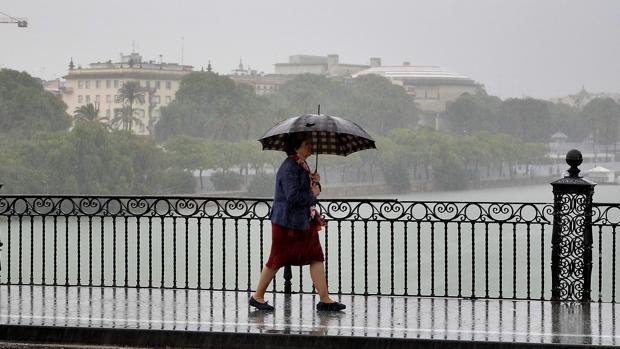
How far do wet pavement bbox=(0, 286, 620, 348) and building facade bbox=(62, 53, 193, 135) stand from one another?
347 ft

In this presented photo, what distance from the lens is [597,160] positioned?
409 ft

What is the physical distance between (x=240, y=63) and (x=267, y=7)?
25.9m

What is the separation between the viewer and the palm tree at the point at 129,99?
10744cm

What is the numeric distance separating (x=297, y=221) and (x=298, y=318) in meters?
0.73

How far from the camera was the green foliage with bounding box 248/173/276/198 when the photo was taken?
87188 millimetres

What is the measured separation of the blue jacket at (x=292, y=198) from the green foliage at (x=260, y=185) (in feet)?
256

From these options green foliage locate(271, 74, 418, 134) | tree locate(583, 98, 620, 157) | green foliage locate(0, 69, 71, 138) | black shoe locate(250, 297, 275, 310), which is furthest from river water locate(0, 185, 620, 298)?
tree locate(583, 98, 620, 157)

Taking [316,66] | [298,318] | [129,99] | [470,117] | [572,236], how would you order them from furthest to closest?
1. [316,66]
2. [470,117]
3. [129,99]
4. [572,236]
5. [298,318]

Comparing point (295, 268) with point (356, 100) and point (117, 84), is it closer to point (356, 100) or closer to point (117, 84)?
point (356, 100)

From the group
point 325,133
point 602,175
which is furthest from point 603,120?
point 325,133

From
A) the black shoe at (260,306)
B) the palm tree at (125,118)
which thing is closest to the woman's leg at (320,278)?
the black shoe at (260,306)

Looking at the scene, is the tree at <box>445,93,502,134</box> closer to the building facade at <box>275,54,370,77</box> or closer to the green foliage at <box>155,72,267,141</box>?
the green foliage at <box>155,72,267,141</box>

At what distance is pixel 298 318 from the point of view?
836 cm

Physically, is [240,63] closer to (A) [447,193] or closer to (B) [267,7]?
(B) [267,7]
